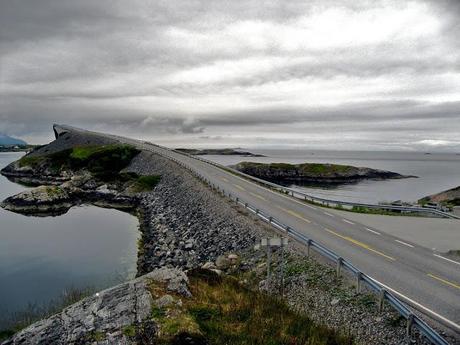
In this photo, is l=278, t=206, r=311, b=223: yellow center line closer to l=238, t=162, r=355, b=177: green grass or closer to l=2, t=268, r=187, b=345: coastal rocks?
l=2, t=268, r=187, b=345: coastal rocks

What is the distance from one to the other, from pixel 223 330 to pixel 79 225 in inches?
1444

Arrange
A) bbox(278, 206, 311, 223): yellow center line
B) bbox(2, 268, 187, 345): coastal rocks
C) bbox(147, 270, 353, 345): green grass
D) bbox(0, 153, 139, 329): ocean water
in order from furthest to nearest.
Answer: bbox(278, 206, 311, 223): yellow center line
bbox(0, 153, 139, 329): ocean water
bbox(2, 268, 187, 345): coastal rocks
bbox(147, 270, 353, 345): green grass

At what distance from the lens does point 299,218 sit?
2789 centimetres

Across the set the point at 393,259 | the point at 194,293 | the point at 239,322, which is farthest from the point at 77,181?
the point at 239,322

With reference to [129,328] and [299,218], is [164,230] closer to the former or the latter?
[299,218]

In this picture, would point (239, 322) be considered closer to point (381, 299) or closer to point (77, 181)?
point (381, 299)

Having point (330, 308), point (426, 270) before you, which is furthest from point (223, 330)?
point (426, 270)

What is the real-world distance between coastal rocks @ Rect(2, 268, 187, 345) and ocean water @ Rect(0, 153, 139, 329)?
9.54m

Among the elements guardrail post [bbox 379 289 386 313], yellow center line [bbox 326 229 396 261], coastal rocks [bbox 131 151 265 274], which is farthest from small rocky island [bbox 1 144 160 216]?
guardrail post [bbox 379 289 386 313]

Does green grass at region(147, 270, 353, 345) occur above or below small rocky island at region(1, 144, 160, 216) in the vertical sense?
above

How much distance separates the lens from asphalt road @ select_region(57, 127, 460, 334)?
12930 millimetres

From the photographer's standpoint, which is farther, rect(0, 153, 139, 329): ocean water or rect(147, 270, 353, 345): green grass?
rect(0, 153, 139, 329): ocean water

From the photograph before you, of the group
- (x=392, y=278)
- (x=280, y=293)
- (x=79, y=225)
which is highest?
(x=392, y=278)

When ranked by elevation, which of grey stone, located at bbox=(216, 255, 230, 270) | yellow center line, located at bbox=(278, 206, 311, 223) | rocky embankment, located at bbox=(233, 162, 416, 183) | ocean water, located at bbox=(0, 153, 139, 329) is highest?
yellow center line, located at bbox=(278, 206, 311, 223)
